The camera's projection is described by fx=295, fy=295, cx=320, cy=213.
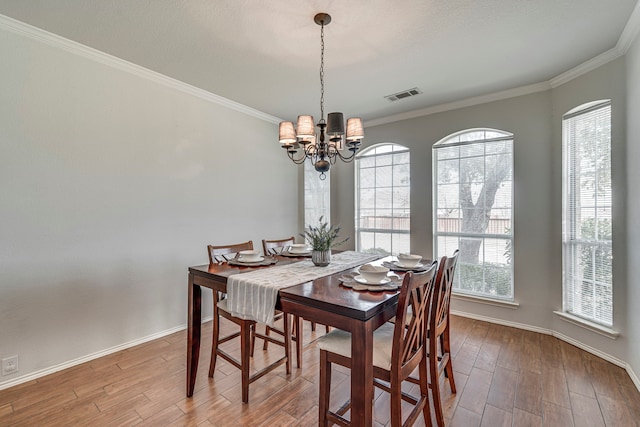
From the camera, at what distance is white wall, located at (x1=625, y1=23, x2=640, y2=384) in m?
2.21

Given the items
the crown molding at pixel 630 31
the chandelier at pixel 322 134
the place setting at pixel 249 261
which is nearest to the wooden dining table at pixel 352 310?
the place setting at pixel 249 261

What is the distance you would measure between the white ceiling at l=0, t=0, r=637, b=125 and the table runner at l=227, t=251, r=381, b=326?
5.83ft

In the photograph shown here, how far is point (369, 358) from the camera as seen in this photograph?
1.33 meters

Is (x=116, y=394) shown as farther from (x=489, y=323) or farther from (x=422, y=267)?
(x=489, y=323)

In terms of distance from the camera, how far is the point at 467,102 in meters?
3.53

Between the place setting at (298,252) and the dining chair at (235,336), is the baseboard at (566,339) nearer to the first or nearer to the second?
the place setting at (298,252)

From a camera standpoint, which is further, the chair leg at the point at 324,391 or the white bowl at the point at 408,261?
the white bowl at the point at 408,261

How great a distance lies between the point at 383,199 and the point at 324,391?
3035 millimetres

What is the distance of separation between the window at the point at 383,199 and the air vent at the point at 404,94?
2.49 feet

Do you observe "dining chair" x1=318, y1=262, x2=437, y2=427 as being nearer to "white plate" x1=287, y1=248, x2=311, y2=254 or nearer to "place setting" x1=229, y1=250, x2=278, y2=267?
"place setting" x1=229, y1=250, x2=278, y2=267

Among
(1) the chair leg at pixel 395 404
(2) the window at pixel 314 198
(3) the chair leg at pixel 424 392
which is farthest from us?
(2) the window at pixel 314 198

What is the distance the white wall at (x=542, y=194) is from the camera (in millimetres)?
2473

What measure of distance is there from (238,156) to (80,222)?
1838mm

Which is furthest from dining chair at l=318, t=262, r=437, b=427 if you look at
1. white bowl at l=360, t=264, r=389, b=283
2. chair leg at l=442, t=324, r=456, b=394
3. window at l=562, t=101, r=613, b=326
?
window at l=562, t=101, r=613, b=326
